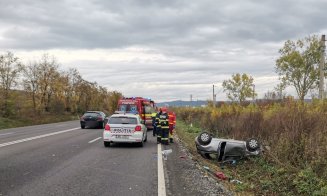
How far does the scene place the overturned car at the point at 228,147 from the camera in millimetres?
12398

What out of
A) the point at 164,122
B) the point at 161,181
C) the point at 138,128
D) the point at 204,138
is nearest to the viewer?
the point at 161,181

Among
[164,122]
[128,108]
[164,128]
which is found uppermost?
[128,108]

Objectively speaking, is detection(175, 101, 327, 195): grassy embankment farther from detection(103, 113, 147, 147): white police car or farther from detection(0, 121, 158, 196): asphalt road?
detection(103, 113, 147, 147): white police car

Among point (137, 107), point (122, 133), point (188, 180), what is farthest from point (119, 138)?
point (137, 107)

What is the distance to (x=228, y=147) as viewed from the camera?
12570 millimetres

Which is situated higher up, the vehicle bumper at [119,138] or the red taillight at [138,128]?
the red taillight at [138,128]

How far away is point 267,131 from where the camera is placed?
13.8 metres

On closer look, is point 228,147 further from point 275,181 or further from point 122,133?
point 122,133

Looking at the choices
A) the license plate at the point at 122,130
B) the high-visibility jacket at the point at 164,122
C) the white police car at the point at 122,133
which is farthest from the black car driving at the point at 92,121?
the license plate at the point at 122,130

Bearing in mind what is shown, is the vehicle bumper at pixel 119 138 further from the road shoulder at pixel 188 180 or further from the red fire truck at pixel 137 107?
the red fire truck at pixel 137 107

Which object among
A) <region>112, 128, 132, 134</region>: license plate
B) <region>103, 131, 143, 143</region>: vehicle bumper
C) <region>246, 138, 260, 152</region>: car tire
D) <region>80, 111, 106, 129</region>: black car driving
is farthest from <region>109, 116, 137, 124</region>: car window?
<region>80, 111, 106, 129</region>: black car driving

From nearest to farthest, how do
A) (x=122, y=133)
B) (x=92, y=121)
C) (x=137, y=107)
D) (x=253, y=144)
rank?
(x=253, y=144), (x=122, y=133), (x=137, y=107), (x=92, y=121)

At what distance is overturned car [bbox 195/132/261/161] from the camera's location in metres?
12.4

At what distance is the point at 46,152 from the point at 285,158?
817cm
